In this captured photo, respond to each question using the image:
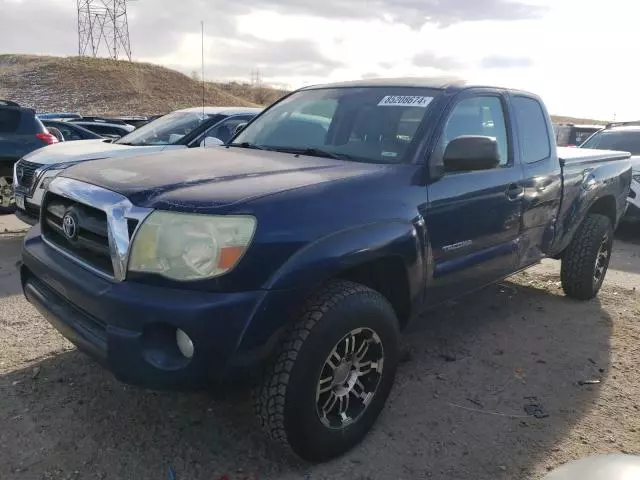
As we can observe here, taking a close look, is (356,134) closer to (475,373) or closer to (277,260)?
(277,260)

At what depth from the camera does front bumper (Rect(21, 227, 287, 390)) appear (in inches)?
88.8

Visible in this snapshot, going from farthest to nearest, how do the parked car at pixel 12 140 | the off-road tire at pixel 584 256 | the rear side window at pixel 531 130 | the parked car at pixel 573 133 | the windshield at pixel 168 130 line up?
the parked car at pixel 573 133 → the parked car at pixel 12 140 → the windshield at pixel 168 130 → the off-road tire at pixel 584 256 → the rear side window at pixel 531 130

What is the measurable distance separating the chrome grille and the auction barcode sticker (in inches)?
69.3

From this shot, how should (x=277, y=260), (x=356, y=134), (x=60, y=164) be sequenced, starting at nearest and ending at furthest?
(x=277, y=260)
(x=356, y=134)
(x=60, y=164)

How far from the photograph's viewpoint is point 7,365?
11.5 feet

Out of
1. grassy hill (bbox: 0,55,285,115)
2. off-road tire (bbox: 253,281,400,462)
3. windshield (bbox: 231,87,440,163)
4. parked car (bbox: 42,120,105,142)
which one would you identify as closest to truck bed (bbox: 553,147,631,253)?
windshield (bbox: 231,87,440,163)

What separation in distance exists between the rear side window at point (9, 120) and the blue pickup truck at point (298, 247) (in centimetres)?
532

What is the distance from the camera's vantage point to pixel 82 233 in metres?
2.69

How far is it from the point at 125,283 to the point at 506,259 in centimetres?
255

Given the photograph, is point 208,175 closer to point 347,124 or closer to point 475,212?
point 347,124

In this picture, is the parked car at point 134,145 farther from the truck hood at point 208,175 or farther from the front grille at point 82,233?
the front grille at point 82,233

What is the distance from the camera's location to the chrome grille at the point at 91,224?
2406 mm

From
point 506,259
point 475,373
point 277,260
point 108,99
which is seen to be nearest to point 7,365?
point 277,260

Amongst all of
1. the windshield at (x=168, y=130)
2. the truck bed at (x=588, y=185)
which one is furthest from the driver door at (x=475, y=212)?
the windshield at (x=168, y=130)
